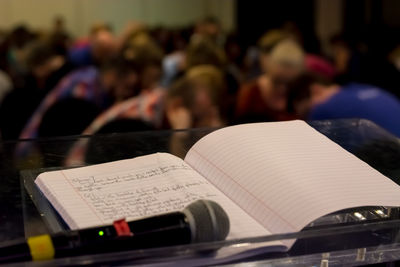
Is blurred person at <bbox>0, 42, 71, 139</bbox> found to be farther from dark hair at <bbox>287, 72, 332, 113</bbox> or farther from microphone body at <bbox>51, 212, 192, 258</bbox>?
microphone body at <bbox>51, 212, 192, 258</bbox>

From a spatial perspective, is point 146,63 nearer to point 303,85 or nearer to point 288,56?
point 288,56

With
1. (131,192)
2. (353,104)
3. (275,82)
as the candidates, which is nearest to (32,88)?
(275,82)

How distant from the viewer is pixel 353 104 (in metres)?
2.69

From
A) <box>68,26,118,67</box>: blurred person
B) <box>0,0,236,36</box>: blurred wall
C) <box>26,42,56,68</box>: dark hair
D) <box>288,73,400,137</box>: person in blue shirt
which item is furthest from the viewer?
<box>0,0,236,36</box>: blurred wall

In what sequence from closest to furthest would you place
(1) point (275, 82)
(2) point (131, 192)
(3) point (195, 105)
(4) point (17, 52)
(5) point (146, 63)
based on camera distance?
(2) point (131, 192) < (3) point (195, 105) < (5) point (146, 63) < (1) point (275, 82) < (4) point (17, 52)

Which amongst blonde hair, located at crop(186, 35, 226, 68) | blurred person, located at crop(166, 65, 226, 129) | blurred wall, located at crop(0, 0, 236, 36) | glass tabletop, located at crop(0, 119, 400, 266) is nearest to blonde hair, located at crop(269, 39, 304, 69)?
blonde hair, located at crop(186, 35, 226, 68)

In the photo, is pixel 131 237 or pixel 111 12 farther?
pixel 111 12

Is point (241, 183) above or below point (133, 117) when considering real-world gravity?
above

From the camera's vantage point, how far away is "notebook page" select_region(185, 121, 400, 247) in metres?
0.83

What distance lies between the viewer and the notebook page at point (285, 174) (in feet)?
2.74

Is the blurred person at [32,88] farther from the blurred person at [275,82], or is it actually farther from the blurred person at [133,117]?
the blurred person at [275,82]

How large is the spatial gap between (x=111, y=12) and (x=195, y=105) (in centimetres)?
890

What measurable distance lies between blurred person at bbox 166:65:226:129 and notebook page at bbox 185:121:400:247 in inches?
60.4

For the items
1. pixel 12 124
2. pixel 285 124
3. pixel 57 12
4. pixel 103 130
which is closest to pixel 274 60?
pixel 12 124
